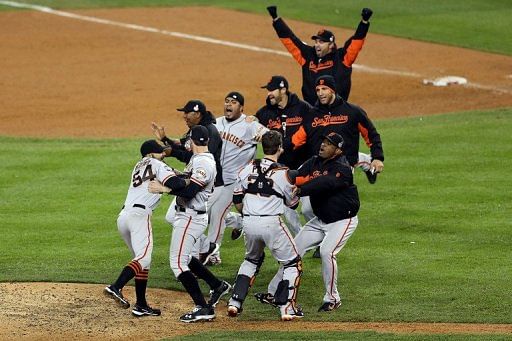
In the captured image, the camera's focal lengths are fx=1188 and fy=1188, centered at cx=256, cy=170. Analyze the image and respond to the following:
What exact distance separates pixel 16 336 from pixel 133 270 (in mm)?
1384

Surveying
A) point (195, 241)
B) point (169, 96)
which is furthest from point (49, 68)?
point (195, 241)

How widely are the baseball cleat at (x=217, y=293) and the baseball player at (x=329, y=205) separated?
0.38 meters

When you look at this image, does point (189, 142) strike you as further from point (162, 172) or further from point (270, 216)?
point (270, 216)

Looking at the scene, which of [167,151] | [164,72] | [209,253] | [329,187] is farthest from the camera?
[164,72]

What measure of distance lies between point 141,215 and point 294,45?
4.22 meters

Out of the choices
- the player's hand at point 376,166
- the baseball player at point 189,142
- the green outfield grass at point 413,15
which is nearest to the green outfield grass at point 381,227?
the baseball player at point 189,142

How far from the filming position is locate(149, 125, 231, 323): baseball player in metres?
11.8

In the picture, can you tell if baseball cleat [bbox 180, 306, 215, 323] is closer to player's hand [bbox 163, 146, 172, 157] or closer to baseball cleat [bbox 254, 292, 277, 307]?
baseball cleat [bbox 254, 292, 277, 307]

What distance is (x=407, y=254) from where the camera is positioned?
1409 centimetres

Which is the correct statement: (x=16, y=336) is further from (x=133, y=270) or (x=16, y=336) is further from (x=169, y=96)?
(x=169, y=96)

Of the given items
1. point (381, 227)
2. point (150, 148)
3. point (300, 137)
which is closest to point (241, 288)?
point (150, 148)

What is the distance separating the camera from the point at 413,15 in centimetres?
3234

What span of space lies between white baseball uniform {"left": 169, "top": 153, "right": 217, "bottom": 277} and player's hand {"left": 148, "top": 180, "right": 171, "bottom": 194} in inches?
12.3

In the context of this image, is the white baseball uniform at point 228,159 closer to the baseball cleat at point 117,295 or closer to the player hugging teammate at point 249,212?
the player hugging teammate at point 249,212
